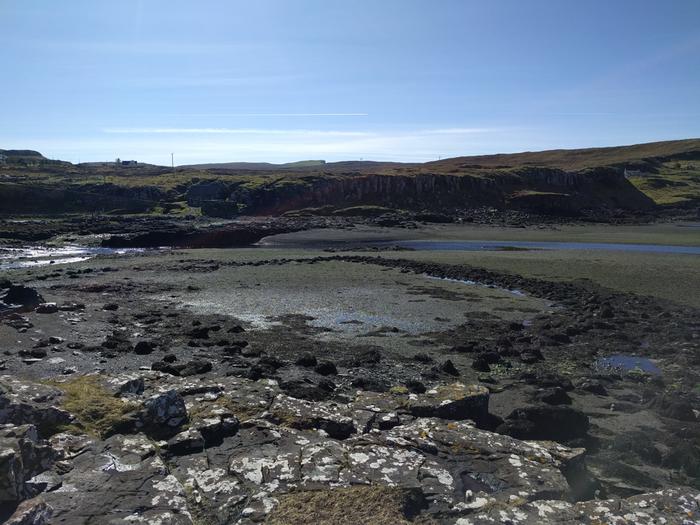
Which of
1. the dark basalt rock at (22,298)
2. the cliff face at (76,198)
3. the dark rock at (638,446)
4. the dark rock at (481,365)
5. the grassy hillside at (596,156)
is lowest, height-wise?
the dark rock at (481,365)

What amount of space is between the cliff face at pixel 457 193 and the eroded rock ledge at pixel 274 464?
88981 mm

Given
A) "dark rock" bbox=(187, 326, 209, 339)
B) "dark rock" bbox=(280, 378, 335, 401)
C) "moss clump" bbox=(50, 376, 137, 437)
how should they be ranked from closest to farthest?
"moss clump" bbox=(50, 376, 137, 437) < "dark rock" bbox=(280, 378, 335, 401) < "dark rock" bbox=(187, 326, 209, 339)

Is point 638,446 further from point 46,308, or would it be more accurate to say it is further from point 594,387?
point 46,308

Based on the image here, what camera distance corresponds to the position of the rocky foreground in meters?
7.52

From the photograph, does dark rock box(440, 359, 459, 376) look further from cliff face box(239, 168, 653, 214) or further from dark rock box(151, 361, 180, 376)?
cliff face box(239, 168, 653, 214)

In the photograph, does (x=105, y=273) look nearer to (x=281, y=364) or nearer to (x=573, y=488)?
(x=281, y=364)

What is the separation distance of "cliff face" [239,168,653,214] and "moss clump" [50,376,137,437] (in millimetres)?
88300

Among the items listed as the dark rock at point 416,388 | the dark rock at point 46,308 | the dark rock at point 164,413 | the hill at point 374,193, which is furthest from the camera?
the hill at point 374,193

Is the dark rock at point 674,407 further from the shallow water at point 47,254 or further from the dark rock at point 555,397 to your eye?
the shallow water at point 47,254

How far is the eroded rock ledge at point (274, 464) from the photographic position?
24.2 feet

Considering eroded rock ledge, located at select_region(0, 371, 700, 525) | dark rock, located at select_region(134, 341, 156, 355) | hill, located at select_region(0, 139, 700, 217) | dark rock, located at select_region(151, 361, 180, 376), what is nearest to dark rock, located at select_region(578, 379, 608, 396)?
eroded rock ledge, located at select_region(0, 371, 700, 525)

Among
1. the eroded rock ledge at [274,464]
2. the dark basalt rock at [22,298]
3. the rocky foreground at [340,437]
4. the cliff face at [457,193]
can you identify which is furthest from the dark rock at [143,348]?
the cliff face at [457,193]

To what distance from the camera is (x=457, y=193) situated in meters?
104

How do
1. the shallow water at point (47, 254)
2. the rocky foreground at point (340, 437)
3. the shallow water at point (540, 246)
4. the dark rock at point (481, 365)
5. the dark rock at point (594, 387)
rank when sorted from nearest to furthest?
1. the rocky foreground at point (340, 437)
2. the dark rock at point (594, 387)
3. the dark rock at point (481, 365)
4. the shallow water at point (47, 254)
5. the shallow water at point (540, 246)
